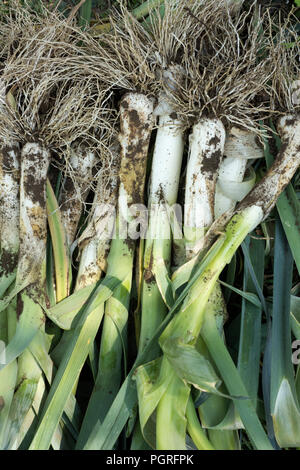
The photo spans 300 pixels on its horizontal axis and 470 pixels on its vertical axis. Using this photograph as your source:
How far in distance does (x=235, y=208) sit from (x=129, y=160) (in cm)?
29

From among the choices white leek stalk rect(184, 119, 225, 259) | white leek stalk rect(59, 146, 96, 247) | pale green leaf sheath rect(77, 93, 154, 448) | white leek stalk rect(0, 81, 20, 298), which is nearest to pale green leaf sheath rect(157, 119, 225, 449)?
white leek stalk rect(184, 119, 225, 259)

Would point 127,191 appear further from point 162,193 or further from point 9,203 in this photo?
point 9,203

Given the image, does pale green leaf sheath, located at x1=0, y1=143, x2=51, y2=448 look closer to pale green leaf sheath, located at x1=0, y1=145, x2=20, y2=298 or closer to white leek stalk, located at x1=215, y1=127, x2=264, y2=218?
pale green leaf sheath, located at x1=0, y1=145, x2=20, y2=298

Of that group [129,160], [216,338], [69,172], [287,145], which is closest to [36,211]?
[69,172]

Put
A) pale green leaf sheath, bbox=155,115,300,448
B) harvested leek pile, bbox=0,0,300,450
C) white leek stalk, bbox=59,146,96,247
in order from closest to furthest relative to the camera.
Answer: pale green leaf sheath, bbox=155,115,300,448, harvested leek pile, bbox=0,0,300,450, white leek stalk, bbox=59,146,96,247

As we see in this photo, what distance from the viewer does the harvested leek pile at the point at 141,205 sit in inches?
38.3

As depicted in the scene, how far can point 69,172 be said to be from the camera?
3.74ft

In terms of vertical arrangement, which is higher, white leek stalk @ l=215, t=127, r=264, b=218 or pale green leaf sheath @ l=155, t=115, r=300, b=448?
white leek stalk @ l=215, t=127, r=264, b=218

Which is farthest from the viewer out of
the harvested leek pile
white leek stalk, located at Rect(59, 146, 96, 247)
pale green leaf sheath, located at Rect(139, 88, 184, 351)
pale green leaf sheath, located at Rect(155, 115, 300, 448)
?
white leek stalk, located at Rect(59, 146, 96, 247)

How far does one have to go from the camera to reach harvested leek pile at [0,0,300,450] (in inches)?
38.3

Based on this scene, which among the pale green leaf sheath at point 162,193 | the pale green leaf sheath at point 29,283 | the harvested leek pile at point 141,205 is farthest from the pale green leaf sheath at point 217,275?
the pale green leaf sheath at point 29,283

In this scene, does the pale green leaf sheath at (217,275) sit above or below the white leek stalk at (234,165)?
below

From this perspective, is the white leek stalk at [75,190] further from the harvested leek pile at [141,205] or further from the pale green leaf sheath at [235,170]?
the pale green leaf sheath at [235,170]

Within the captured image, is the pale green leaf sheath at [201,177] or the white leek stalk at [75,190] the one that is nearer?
the pale green leaf sheath at [201,177]
